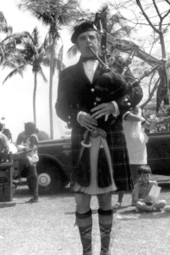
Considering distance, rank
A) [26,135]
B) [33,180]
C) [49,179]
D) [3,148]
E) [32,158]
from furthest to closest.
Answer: [49,179] < [26,135] < [32,158] < [33,180] < [3,148]

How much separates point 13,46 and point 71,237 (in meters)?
41.8

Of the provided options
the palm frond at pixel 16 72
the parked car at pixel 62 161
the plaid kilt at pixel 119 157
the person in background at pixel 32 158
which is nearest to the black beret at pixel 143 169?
the person in background at pixel 32 158

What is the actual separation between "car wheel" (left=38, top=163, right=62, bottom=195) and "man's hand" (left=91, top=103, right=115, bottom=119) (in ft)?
20.5

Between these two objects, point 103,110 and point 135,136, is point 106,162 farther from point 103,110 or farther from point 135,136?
point 135,136

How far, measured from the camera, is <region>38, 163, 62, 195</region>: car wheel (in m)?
9.47

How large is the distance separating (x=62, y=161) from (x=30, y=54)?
118 feet

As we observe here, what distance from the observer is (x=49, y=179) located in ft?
31.2

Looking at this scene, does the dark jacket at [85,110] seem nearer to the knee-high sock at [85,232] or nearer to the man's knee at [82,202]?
the man's knee at [82,202]

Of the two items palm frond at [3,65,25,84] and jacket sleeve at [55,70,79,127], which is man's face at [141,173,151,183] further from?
palm frond at [3,65,25,84]

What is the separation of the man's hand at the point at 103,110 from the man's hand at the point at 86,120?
0.04m

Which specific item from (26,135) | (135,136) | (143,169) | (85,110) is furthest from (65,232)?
(26,135)

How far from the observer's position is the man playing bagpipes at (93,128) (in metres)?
3.37

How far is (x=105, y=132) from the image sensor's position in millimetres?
3475

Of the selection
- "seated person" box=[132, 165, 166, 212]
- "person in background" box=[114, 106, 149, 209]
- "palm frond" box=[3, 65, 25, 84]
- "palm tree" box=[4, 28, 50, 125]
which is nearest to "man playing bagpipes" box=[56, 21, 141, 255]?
"person in background" box=[114, 106, 149, 209]
